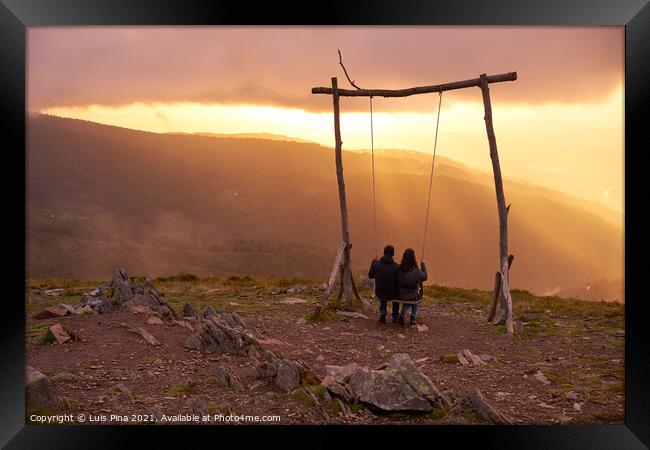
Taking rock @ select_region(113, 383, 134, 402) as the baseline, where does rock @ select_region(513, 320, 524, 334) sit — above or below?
above

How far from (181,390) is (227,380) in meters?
0.71

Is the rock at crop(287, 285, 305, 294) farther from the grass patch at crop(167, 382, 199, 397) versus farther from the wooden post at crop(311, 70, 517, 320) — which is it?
the grass patch at crop(167, 382, 199, 397)

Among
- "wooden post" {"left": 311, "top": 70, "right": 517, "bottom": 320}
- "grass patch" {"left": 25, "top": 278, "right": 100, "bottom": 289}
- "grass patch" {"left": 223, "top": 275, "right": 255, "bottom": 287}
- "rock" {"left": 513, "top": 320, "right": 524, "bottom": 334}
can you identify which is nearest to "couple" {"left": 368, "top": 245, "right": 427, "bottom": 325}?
"wooden post" {"left": 311, "top": 70, "right": 517, "bottom": 320}

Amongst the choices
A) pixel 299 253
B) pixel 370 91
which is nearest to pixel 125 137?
pixel 299 253

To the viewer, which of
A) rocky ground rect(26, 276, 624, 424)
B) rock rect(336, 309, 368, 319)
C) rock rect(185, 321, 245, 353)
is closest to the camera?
rocky ground rect(26, 276, 624, 424)

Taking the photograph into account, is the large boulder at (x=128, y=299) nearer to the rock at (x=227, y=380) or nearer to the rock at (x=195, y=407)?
the rock at (x=227, y=380)

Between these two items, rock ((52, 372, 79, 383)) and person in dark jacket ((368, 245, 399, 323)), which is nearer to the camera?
rock ((52, 372, 79, 383))

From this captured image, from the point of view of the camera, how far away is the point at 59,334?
33.1 ft

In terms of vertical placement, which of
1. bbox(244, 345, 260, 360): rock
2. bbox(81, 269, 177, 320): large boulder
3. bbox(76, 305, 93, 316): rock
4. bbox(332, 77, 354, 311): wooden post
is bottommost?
bbox(244, 345, 260, 360): rock

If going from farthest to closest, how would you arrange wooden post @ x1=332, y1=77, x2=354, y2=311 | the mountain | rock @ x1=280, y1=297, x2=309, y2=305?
the mountain, rock @ x1=280, y1=297, x2=309, y2=305, wooden post @ x1=332, y1=77, x2=354, y2=311

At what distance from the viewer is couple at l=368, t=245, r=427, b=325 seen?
1232cm

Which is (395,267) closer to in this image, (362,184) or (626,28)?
(626,28)

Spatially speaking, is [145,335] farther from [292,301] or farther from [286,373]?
[292,301]

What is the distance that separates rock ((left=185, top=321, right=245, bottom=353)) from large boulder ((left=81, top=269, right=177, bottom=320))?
71.0 inches
